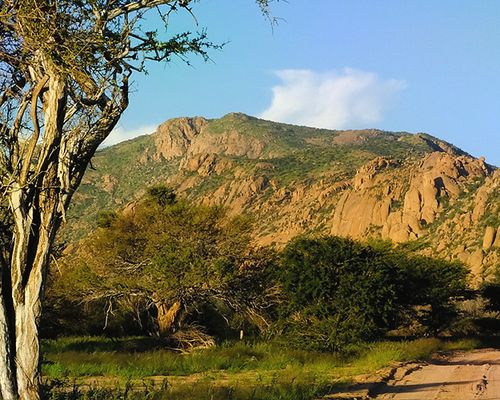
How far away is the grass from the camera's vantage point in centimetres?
1383

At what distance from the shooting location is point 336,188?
353 ft

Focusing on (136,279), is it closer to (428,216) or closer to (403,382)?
(403,382)

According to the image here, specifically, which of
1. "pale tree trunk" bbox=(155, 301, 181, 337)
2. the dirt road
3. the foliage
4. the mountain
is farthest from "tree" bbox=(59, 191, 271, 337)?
the mountain

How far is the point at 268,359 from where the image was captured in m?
24.2

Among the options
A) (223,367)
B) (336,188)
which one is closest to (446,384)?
(223,367)

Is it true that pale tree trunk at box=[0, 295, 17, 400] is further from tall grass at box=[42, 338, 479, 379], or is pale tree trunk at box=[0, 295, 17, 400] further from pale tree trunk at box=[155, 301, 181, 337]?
pale tree trunk at box=[155, 301, 181, 337]

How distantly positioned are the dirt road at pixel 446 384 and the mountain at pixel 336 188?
90.7 feet

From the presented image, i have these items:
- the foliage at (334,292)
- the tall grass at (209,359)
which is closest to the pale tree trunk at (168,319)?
the tall grass at (209,359)

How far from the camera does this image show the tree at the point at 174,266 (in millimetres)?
28938

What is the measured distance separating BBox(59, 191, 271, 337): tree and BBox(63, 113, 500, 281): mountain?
17509 millimetres

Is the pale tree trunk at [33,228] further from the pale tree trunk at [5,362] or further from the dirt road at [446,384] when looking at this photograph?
the dirt road at [446,384]

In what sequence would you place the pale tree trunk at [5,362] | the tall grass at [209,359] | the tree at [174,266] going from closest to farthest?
the pale tree trunk at [5,362], the tall grass at [209,359], the tree at [174,266]

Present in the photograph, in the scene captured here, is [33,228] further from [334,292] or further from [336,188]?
[336,188]

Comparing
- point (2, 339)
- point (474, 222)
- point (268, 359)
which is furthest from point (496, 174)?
point (2, 339)
